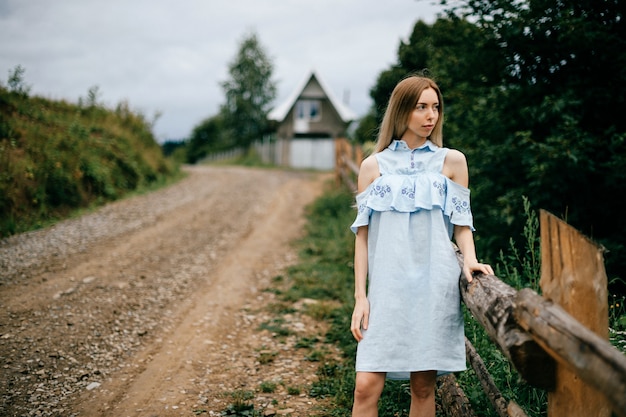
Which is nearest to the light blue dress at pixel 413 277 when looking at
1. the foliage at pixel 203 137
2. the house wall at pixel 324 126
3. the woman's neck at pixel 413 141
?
the woman's neck at pixel 413 141

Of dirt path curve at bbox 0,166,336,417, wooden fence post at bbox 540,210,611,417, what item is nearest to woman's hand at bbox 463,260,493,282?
wooden fence post at bbox 540,210,611,417

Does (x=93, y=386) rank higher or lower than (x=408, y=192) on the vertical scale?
lower

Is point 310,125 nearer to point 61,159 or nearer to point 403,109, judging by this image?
point 61,159

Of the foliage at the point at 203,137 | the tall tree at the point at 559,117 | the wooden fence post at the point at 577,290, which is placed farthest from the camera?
the foliage at the point at 203,137

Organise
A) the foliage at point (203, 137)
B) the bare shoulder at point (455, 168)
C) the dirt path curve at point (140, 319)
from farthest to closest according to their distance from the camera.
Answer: the foliage at point (203, 137)
the dirt path curve at point (140, 319)
the bare shoulder at point (455, 168)

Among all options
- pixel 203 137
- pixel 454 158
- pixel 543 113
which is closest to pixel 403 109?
pixel 454 158

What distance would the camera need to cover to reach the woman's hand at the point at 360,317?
2305mm

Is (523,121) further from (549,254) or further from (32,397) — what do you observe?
(32,397)

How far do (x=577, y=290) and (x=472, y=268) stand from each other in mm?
622

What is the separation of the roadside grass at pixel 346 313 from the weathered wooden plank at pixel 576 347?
0.42 metres

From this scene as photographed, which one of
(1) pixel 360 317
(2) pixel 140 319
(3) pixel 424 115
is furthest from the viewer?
(2) pixel 140 319

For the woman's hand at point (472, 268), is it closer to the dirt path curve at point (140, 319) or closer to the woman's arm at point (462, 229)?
the woman's arm at point (462, 229)

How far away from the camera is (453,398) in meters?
2.84

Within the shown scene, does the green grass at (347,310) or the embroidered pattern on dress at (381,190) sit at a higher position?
the embroidered pattern on dress at (381,190)
